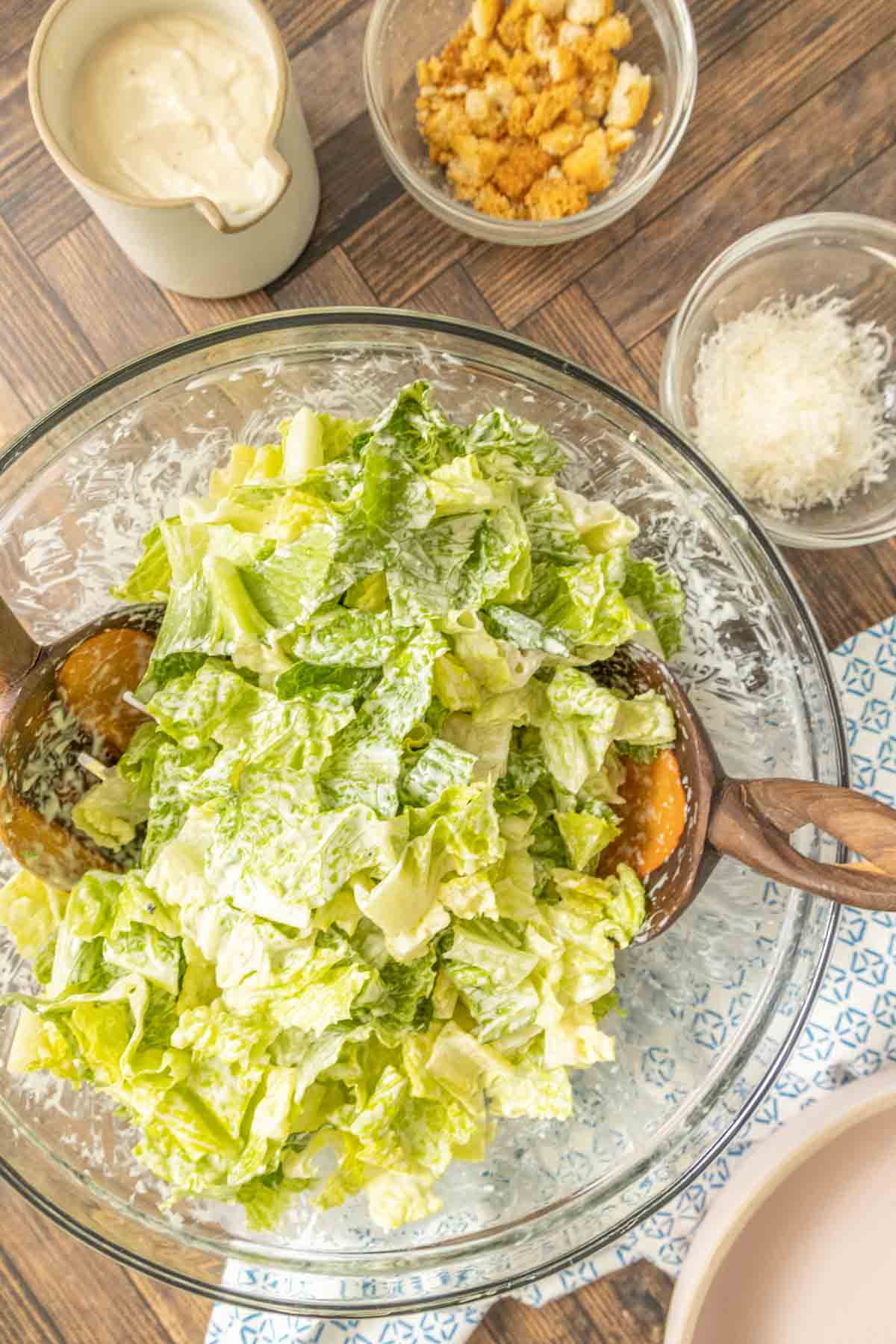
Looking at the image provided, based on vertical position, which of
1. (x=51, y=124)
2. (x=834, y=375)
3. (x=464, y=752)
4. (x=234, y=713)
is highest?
(x=51, y=124)

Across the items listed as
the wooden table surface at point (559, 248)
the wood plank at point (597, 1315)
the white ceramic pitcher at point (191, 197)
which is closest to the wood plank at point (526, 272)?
the wooden table surface at point (559, 248)

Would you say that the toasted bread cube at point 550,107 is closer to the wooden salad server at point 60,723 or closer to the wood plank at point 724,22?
the wood plank at point 724,22

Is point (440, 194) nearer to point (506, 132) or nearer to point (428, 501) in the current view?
point (506, 132)

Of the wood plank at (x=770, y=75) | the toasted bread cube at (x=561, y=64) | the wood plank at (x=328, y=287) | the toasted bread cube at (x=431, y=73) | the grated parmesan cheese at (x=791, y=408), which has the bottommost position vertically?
the grated parmesan cheese at (x=791, y=408)

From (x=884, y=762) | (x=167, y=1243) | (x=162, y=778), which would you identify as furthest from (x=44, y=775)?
(x=884, y=762)

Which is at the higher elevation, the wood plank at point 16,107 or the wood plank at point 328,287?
the wood plank at point 16,107

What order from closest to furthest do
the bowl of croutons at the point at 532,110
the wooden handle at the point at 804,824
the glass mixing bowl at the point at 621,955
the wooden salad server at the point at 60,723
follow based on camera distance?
the wooden handle at the point at 804,824 → the wooden salad server at the point at 60,723 → the glass mixing bowl at the point at 621,955 → the bowl of croutons at the point at 532,110

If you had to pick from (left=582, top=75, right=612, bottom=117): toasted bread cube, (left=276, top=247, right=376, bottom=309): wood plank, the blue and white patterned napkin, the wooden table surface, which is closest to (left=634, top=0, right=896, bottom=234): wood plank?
the wooden table surface
